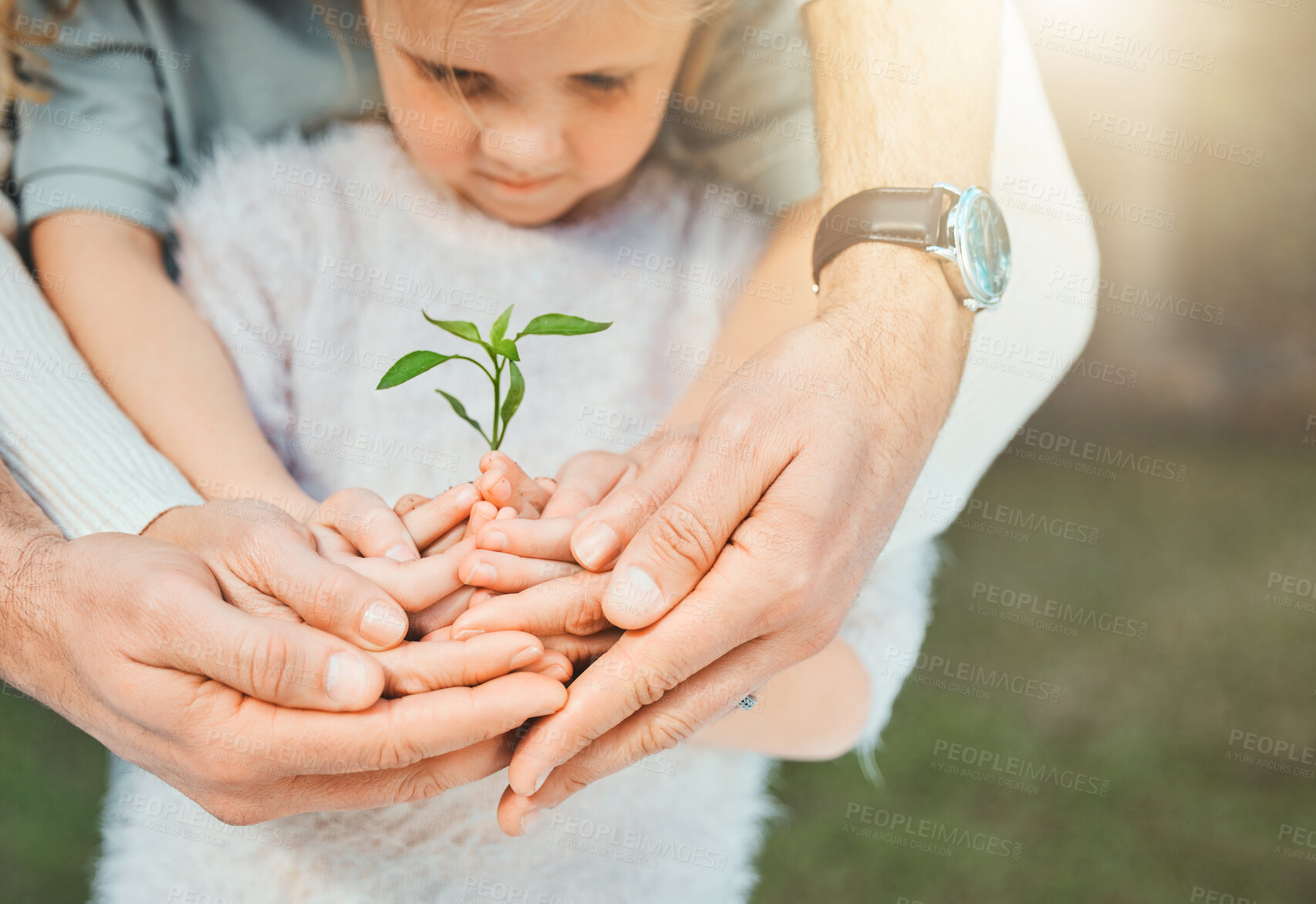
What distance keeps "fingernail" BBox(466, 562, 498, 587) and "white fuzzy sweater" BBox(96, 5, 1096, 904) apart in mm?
330

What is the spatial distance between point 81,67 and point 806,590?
110 cm

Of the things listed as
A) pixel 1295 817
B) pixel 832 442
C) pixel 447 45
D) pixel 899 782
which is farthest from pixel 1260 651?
pixel 447 45

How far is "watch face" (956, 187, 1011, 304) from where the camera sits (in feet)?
3.49

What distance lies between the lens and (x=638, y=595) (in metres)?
0.77

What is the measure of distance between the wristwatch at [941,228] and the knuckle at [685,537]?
50cm

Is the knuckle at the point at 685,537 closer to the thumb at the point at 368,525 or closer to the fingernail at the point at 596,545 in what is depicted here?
the fingernail at the point at 596,545

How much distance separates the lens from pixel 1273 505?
222cm

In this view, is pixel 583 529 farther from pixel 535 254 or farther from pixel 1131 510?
pixel 1131 510

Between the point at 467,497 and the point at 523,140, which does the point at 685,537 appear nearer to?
the point at 467,497

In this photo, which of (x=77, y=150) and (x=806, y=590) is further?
(x=77, y=150)

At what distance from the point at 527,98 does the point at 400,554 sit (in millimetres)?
559

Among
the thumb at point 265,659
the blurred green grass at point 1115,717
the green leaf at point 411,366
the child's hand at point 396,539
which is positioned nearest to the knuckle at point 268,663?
the thumb at point 265,659

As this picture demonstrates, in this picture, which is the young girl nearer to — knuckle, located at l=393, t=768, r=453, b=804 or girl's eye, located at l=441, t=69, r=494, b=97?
girl's eye, located at l=441, t=69, r=494, b=97

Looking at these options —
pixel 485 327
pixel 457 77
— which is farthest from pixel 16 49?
pixel 485 327
